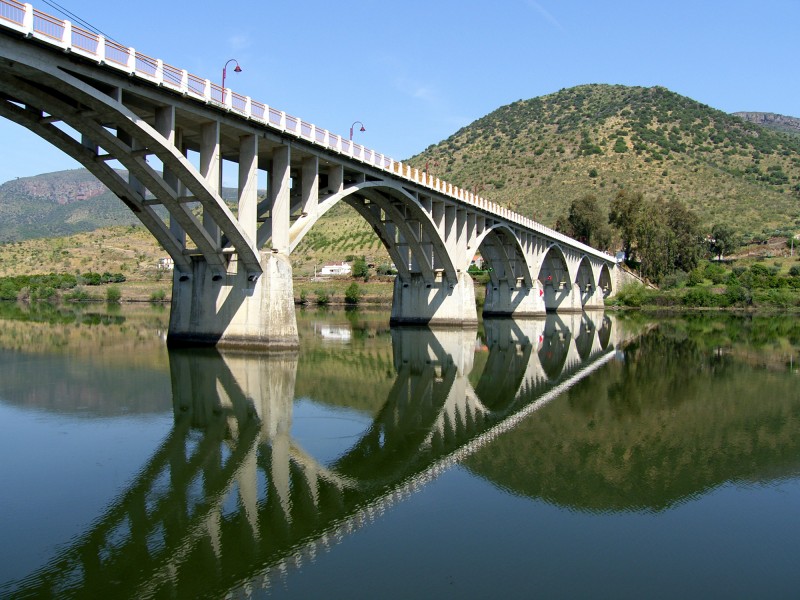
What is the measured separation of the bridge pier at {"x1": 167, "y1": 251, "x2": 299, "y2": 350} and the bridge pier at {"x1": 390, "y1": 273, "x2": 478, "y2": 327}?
70.6ft

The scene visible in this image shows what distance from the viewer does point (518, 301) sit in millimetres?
68125

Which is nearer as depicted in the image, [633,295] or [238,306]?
[238,306]

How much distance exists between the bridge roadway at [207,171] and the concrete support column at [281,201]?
6cm

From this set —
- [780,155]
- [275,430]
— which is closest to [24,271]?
[275,430]

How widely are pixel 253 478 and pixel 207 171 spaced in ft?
59.5

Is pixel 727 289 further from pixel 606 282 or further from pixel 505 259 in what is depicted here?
pixel 505 259

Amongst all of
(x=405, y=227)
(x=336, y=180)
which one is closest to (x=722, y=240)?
(x=405, y=227)

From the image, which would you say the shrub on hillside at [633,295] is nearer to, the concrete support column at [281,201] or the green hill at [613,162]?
the green hill at [613,162]

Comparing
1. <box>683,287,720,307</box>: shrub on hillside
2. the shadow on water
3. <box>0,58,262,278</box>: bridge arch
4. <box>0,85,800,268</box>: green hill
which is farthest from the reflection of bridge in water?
<box>0,85,800,268</box>: green hill

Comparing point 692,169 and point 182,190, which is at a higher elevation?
point 692,169

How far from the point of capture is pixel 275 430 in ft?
53.3

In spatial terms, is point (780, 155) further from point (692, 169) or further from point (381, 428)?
point (381, 428)

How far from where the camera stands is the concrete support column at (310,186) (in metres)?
34.0

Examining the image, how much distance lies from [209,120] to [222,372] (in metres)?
9.78
